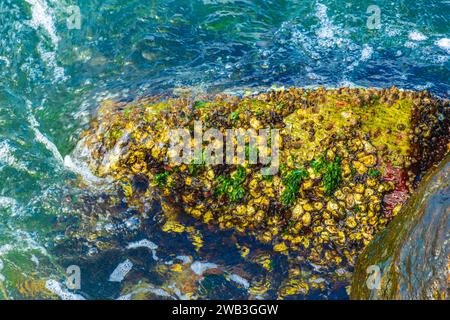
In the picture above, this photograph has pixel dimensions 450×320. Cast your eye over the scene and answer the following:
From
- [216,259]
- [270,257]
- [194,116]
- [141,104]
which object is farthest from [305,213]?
[141,104]

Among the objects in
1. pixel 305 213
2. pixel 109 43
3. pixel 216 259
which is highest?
pixel 109 43

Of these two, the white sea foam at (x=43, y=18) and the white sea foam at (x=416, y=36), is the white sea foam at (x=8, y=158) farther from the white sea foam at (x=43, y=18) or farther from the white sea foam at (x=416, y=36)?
the white sea foam at (x=416, y=36)

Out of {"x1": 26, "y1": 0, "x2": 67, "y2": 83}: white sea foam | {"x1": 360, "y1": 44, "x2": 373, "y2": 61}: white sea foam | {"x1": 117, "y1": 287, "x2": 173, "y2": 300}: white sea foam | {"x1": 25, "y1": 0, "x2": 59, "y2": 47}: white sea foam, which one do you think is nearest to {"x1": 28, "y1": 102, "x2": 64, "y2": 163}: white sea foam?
{"x1": 26, "y1": 0, "x2": 67, "y2": 83}: white sea foam

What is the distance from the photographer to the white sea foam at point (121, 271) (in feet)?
20.1

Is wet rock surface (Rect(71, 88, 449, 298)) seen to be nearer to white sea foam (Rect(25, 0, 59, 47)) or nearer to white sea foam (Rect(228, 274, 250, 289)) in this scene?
white sea foam (Rect(228, 274, 250, 289))

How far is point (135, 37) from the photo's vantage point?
345 inches

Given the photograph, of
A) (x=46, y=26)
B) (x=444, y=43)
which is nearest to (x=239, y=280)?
(x=444, y=43)

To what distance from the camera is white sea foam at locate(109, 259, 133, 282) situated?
613 cm

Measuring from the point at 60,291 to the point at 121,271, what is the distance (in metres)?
0.75

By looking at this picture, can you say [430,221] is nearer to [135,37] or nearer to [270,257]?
[270,257]

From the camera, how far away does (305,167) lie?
582 centimetres

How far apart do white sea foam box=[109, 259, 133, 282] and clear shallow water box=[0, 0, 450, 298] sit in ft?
0.21

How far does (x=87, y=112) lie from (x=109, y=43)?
178 cm

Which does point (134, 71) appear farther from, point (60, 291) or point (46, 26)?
point (60, 291)
